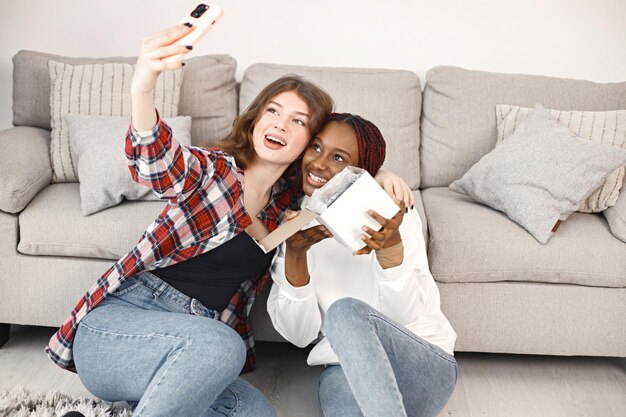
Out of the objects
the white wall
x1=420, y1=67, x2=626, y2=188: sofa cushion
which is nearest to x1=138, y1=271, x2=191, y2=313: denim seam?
x1=420, y1=67, x2=626, y2=188: sofa cushion

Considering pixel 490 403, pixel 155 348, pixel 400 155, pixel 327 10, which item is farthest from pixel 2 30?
pixel 490 403

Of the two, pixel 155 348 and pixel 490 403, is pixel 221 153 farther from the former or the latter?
pixel 490 403

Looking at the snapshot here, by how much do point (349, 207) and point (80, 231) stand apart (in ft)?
3.14

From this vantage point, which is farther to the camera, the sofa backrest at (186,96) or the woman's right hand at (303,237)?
the sofa backrest at (186,96)

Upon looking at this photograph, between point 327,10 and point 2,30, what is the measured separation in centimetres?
134

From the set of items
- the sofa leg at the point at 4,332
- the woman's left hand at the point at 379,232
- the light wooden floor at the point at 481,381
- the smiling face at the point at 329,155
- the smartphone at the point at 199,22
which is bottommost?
the sofa leg at the point at 4,332

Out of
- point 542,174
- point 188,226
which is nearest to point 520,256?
point 542,174

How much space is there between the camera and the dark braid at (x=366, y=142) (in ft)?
5.37

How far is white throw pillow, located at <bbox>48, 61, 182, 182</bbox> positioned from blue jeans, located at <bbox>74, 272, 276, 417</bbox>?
827 millimetres

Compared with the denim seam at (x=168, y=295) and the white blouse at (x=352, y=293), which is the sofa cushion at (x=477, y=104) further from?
the denim seam at (x=168, y=295)

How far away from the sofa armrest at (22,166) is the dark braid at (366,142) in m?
0.99

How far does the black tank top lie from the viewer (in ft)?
5.36

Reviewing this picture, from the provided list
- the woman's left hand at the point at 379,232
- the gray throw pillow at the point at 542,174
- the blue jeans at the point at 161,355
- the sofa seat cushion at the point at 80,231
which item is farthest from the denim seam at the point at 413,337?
the sofa seat cushion at the point at 80,231

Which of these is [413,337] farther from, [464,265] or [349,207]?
[464,265]
